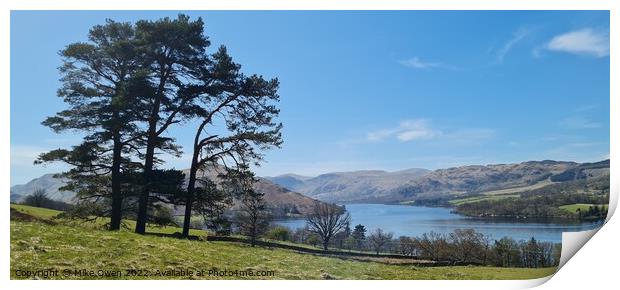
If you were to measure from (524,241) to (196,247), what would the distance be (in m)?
7.11

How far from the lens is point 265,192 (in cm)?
1215

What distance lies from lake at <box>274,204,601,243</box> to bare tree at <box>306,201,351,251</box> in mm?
183

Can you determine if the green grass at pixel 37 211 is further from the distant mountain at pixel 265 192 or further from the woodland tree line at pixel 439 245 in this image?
the woodland tree line at pixel 439 245

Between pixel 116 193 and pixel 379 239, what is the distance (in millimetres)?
5942

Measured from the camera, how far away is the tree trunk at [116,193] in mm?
12039

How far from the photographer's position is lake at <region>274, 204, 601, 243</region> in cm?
1185

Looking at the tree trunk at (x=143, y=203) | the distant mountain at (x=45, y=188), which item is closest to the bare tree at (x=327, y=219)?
the tree trunk at (x=143, y=203)

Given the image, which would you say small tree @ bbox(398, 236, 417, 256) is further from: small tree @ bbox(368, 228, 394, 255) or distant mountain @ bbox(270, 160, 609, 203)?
distant mountain @ bbox(270, 160, 609, 203)

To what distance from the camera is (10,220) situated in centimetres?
1145

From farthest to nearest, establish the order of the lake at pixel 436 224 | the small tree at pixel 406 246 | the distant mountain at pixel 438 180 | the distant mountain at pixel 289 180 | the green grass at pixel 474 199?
1. the green grass at pixel 474 199
2. the distant mountain at pixel 289 180
3. the distant mountain at pixel 438 180
4. the small tree at pixel 406 246
5. the lake at pixel 436 224

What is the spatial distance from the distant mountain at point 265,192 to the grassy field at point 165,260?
425 mm

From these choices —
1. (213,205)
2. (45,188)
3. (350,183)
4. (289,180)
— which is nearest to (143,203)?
(213,205)

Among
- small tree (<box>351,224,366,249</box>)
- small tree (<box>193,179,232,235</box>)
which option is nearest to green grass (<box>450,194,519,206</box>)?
small tree (<box>351,224,366,249</box>)

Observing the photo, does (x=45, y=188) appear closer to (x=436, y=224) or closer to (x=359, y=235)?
(x=359, y=235)
